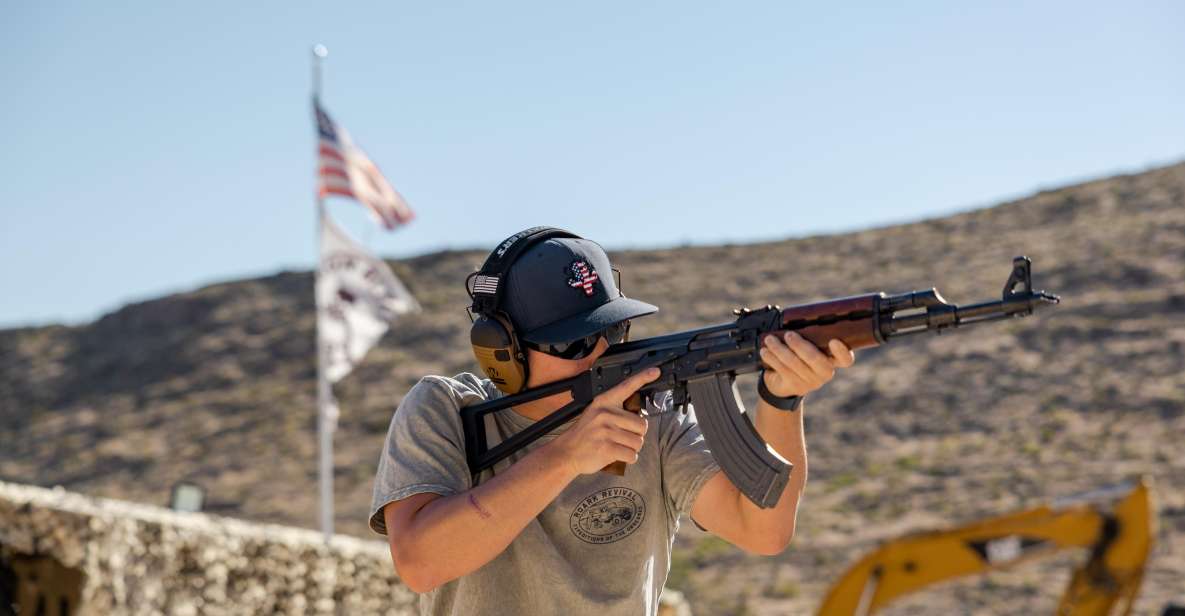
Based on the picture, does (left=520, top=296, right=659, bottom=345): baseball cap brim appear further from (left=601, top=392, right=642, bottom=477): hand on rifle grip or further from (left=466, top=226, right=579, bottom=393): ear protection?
(left=601, top=392, right=642, bottom=477): hand on rifle grip

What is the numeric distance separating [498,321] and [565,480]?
1.65 feet

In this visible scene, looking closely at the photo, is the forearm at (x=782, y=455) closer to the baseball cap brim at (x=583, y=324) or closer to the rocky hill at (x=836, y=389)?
the baseball cap brim at (x=583, y=324)

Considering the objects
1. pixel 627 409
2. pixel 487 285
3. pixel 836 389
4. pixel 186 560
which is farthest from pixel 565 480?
pixel 836 389

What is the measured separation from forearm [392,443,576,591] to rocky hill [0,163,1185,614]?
1698 centimetres

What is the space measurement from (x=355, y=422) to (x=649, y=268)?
31.6ft

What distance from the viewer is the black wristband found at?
3578 millimetres

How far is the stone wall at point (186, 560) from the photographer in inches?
288

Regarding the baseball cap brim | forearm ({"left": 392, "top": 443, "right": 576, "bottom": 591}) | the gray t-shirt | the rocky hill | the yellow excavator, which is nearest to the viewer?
forearm ({"left": 392, "top": 443, "right": 576, "bottom": 591})

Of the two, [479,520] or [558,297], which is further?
[558,297]

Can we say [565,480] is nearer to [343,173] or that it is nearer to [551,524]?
[551,524]

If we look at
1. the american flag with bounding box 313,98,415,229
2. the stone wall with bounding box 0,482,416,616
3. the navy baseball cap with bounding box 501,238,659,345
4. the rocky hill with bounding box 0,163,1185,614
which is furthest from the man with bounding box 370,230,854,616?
the rocky hill with bounding box 0,163,1185,614

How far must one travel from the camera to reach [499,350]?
3600mm

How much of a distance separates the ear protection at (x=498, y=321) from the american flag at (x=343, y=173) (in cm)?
1122

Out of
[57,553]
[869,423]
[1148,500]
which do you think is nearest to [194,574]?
[57,553]
